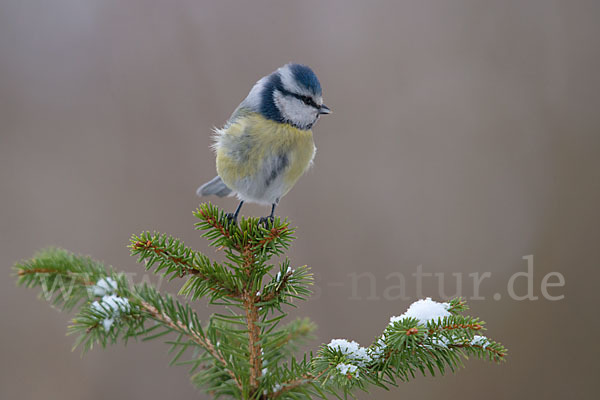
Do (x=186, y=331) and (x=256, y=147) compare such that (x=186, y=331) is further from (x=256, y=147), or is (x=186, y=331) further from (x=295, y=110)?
(x=295, y=110)

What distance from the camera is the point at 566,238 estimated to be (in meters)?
1.90

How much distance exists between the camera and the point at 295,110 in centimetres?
117

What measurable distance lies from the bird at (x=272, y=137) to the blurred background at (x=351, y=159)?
0.69 metres

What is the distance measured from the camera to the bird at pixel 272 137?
3.67ft

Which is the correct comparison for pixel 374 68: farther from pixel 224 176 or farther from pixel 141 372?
pixel 141 372

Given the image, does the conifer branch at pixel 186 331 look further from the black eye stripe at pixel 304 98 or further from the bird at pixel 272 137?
the black eye stripe at pixel 304 98

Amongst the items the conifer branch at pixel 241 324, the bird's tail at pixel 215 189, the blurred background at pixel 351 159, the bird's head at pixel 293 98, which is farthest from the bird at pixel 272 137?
the blurred background at pixel 351 159

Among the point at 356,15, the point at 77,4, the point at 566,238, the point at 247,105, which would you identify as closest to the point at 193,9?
the point at 77,4

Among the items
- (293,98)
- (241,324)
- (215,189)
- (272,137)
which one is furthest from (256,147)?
(241,324)

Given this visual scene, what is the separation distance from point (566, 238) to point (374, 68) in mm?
1074

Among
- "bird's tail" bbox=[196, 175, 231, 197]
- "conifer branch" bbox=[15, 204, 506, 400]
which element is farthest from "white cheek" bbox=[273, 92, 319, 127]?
"conifer branch" bbox=[15, 204, 506, 400]

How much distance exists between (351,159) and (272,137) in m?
1.00

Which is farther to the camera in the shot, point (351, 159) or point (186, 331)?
point (351, 159)

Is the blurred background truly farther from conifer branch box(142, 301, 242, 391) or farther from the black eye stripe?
conifer branch box(142, 301, 242, 391)
